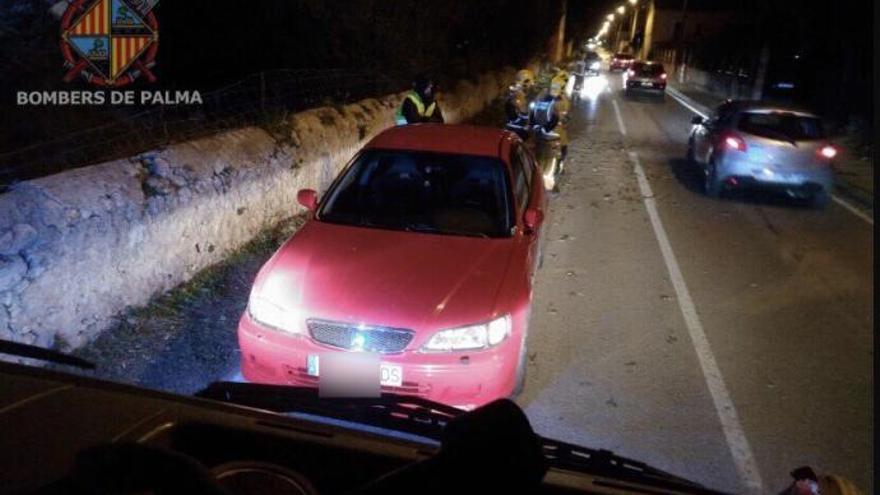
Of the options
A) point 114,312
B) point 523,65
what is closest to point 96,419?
point 114,312

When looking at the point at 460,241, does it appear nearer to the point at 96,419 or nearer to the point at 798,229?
the point at 96,419

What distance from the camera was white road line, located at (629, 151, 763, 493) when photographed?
4.16 m

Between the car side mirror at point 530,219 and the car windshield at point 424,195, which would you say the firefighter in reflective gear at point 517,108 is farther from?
the car side mirror at point 530,219

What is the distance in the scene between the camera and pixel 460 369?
4059 mm

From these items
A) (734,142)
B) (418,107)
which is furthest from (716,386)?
(734,142)

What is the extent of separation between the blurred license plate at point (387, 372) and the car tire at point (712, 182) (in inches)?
362

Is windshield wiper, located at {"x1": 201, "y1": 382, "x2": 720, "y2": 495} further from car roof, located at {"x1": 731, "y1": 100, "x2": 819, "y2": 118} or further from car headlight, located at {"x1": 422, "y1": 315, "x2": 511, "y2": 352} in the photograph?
car roof, located at {"x1": 731, "y1": 100, "x2": 819, "y2": 118}

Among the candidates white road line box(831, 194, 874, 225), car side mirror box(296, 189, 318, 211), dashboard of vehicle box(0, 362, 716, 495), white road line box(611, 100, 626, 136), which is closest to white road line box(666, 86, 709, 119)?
white road line box(611, 100, 626, 136)

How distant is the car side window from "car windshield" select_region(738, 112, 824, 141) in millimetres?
6284

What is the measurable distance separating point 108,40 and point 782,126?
31.5 feet

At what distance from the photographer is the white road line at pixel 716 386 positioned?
4156 mm

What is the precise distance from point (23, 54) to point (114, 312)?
5171 millimetres

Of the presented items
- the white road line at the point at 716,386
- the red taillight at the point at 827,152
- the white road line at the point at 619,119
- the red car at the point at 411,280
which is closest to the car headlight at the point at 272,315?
the red car at the point at 411,280

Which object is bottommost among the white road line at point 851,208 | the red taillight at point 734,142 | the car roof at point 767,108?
the white road line at point 851,208
